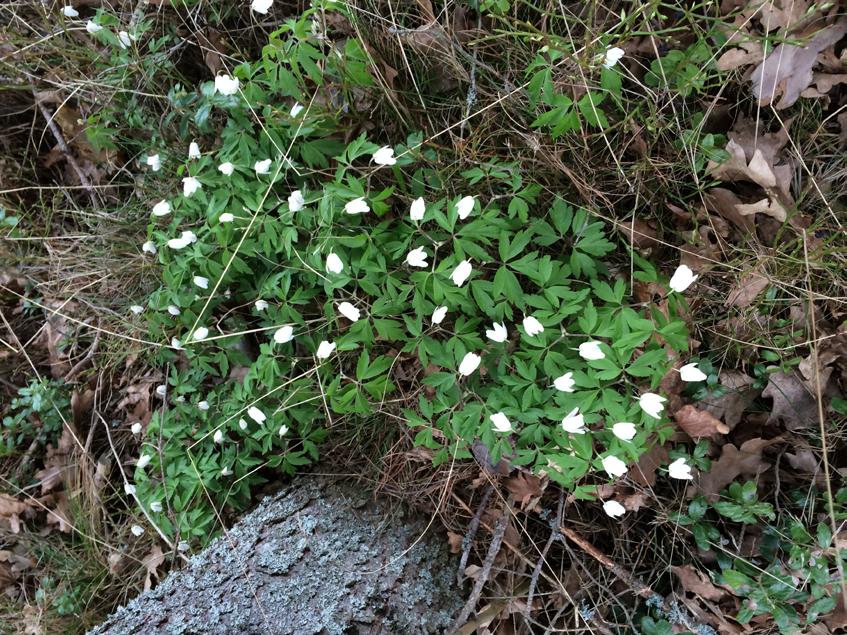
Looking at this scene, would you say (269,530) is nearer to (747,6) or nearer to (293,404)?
(293,404)

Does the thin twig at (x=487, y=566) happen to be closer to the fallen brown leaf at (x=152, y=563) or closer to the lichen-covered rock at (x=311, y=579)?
the lichen-covered rock at (x=311, y=579)

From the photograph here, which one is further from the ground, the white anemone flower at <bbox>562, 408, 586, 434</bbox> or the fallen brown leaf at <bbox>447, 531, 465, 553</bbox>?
the white anemone flower at <bbox>562, 408, 586, 434</bbox>

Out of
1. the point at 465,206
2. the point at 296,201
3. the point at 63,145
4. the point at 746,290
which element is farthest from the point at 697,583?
the point at 63,145

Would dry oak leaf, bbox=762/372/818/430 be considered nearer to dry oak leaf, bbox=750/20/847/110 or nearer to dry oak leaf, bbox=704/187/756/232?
dry oak leaf, bbox=704/187/756/232

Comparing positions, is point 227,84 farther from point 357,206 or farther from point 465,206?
point 465,206

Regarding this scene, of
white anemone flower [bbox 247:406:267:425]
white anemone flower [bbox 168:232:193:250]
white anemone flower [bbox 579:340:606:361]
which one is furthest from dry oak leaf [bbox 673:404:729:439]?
white anemone flower [bbox 168:232:193:250]

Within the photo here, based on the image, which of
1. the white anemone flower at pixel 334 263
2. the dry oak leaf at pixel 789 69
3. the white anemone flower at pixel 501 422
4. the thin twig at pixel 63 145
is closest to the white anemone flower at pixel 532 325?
the white anemone flower at pixel 501 422
